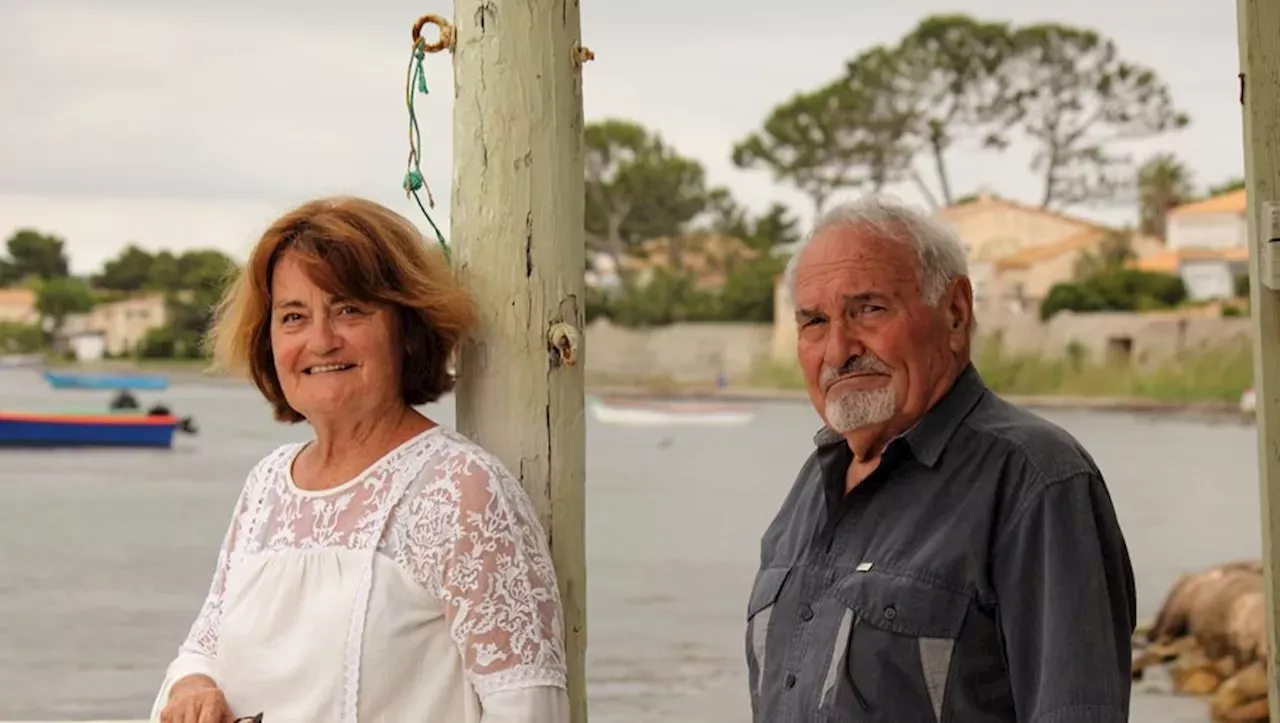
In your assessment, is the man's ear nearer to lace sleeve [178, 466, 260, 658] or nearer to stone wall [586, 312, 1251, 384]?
lace sleeve [178, 466, 260, 658]

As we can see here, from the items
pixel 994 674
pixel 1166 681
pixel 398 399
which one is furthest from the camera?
pixel 1166 681

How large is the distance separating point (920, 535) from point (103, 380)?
41385 mm

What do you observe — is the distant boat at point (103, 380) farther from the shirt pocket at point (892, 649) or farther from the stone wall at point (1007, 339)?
the shirt pocket at point (892, 649)

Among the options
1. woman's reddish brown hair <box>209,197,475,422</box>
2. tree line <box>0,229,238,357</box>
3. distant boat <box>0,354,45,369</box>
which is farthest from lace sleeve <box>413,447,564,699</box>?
distant boat <box>0,354,45,369</box>

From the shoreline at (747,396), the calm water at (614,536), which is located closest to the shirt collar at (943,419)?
the calm water at (614,536)

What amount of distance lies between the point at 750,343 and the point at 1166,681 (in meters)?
20.0

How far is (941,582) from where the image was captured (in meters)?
1.77

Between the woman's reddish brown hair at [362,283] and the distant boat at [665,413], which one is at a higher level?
the woman's reddish brown hair at [362,283]

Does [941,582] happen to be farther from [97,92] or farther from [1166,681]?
[97,92]

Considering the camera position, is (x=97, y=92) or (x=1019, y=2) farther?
(x=97, y=92)

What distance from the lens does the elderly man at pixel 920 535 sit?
1.69 meters

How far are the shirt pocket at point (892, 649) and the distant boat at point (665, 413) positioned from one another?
125ft

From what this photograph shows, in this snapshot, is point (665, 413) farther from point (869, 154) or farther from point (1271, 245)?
point (1271, 245)

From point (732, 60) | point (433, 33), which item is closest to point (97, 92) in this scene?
point (732, 60)
